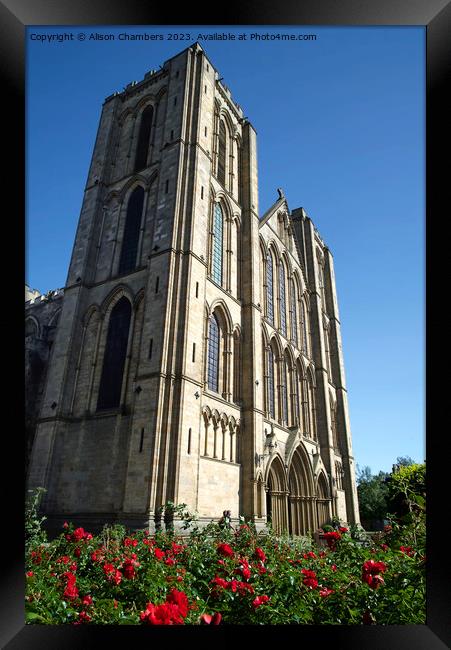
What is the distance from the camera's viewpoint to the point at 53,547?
23.1 feet

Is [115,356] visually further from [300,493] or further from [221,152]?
[221,152]

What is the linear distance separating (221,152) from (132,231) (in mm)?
8394

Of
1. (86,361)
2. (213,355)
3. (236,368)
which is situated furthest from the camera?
(236,368)

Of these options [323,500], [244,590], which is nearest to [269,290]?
[323,500]

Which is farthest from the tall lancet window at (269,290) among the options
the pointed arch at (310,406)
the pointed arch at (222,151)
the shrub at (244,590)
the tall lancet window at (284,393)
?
the shrub at (244,590)

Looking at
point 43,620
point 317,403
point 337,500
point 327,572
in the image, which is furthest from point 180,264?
point 337,500

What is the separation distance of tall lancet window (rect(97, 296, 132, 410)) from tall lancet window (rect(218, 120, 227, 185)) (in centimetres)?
1011

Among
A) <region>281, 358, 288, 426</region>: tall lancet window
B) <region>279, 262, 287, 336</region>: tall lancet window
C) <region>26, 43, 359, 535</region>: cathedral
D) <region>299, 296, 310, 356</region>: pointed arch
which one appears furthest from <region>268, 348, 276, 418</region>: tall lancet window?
<region>299, 296, 310, 356</region>: pointed arch

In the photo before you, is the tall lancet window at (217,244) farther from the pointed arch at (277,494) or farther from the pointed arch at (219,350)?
the pointed arch at (277,494)

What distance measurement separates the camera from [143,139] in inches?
967

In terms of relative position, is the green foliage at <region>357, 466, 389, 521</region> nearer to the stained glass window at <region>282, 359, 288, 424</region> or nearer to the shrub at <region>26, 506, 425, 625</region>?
the stained glass window at <region>282, 359, 288, 424</region>
